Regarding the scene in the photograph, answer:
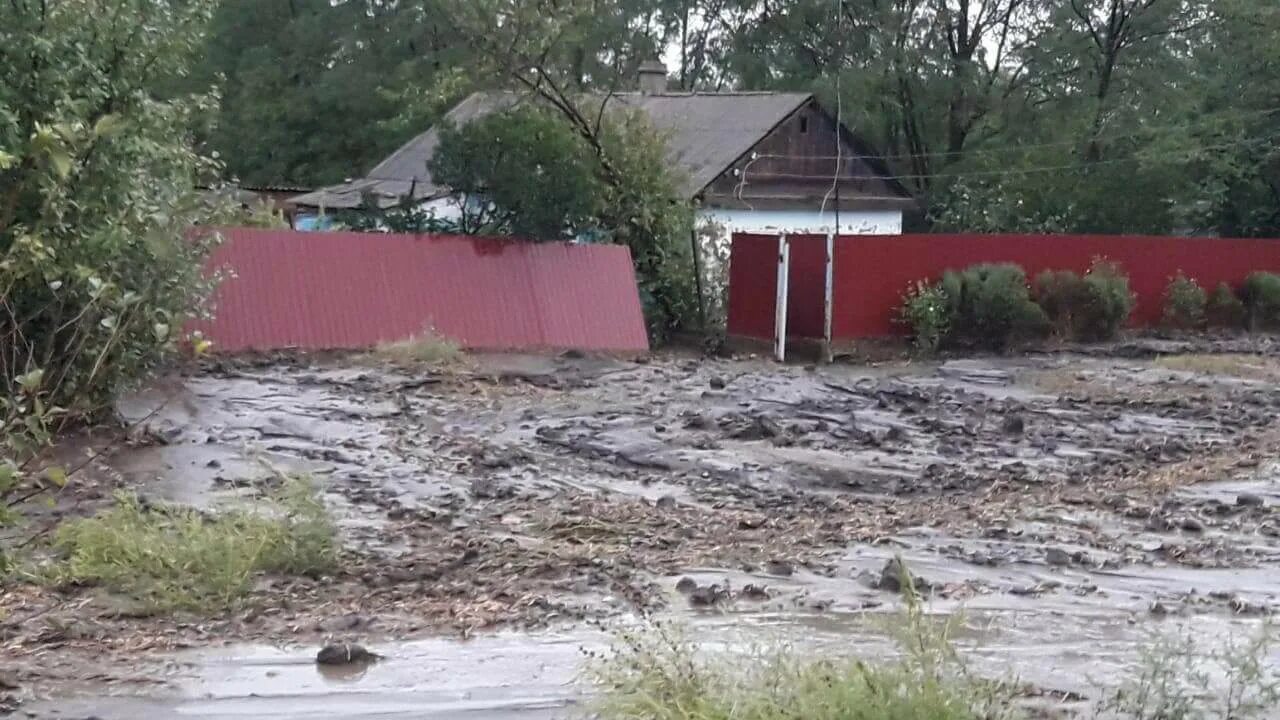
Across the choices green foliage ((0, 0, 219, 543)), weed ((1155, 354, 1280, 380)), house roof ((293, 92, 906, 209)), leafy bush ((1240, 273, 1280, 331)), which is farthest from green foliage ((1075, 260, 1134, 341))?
green foliage ((0, 0, 219, 543))

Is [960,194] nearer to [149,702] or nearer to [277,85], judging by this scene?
[277,85]

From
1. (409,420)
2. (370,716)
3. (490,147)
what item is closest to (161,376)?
(409,420)

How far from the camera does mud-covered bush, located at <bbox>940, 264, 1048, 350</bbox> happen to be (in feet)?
68.8

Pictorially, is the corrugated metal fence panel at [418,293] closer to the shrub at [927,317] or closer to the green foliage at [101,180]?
the shrub at [927,317]

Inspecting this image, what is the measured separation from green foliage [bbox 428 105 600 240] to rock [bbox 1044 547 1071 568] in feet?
41.7

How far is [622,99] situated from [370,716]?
17.4m

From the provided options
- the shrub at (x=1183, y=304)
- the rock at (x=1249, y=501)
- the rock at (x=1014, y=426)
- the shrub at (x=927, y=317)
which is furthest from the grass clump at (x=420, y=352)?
the shrub at (x=1183, y=304)

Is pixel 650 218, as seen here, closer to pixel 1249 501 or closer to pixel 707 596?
pixel 1249 501

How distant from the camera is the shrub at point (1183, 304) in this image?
961 inches

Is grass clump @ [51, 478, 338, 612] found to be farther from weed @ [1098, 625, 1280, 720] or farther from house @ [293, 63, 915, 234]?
house @ [293, 63, 915, 234]

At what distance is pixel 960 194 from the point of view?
4050cm

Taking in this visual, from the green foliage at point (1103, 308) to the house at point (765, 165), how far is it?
475 inches

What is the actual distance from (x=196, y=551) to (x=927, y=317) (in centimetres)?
1533

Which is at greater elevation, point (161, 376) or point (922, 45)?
point (922, 45)
